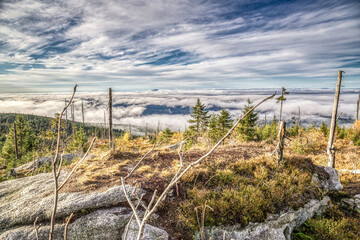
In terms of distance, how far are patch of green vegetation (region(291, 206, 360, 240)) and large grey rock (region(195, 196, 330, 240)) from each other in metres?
0.31

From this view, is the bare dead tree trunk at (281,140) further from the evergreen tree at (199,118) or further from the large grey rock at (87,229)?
the evergreen tree at (199,118)

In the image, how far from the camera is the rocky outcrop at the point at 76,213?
610cm

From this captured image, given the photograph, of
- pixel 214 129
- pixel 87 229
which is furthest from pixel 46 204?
pixel 214 129

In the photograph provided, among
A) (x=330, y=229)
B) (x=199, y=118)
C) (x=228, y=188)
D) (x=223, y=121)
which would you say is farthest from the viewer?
(x=199, y=118)

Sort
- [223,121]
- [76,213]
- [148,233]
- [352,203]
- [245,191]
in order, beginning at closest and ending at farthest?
[148,233], [76,213], [245,191], [352,203], [223,121]

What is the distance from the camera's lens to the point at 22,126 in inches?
1693

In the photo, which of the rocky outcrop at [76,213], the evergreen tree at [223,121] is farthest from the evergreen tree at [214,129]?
the rocky outcrop at [76,213]

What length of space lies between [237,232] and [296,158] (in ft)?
19.7

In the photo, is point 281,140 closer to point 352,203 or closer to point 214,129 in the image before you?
point 352,203

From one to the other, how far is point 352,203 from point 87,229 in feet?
38.5

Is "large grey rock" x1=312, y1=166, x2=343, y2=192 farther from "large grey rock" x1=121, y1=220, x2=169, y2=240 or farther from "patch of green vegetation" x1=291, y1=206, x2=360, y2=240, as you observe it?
"large grey rock" x1=121, y1=220, x2=169, y2=240

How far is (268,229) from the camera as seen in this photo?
6.65m

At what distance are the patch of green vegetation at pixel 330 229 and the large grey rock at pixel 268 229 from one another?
1.02 feet

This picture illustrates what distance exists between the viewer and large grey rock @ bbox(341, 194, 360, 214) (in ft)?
29.1
